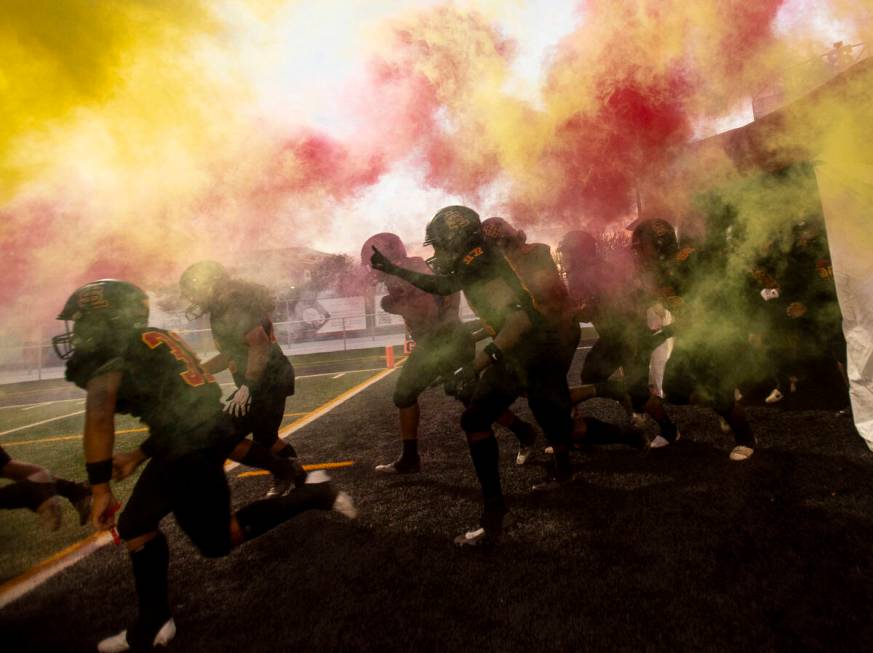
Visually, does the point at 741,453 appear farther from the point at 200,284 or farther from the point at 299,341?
the point at 299,341

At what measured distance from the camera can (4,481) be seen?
5.43 meters

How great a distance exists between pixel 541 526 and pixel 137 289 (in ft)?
8.78

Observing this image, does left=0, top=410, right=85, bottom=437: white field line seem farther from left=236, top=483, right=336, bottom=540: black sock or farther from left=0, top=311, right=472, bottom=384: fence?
left=0, top=311, right=472, bottom=384: fence

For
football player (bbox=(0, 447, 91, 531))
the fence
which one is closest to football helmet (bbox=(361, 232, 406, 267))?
football player (bbox=(0, 447, 91, 531))

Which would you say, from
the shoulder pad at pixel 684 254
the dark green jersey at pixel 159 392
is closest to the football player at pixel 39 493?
the dark green jersey at pixel 159 392

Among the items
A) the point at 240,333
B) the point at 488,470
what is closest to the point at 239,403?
the point at 240,333

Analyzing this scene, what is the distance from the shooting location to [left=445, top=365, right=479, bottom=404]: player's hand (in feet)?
11.5

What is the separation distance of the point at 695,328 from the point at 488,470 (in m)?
2.35

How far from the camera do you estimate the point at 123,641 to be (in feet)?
7.34

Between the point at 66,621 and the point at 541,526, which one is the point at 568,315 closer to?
the point at 541,526

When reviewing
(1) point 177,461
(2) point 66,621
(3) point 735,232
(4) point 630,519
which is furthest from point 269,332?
(3) point 735,232

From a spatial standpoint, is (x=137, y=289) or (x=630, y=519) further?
(x=630, y=519)

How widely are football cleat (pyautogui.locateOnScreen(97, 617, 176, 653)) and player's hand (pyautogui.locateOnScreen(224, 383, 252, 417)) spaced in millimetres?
1138

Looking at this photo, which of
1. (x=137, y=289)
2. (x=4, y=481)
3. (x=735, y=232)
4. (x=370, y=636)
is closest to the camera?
(x=370, y=636)
